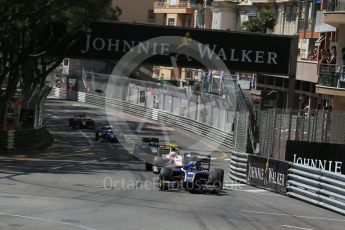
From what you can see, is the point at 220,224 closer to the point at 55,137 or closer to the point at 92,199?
the point at 92,199

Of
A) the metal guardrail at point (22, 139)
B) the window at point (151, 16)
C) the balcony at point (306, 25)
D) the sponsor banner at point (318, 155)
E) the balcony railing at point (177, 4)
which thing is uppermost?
the balcony railing at point (177, 4)

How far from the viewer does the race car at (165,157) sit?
28.5 meters

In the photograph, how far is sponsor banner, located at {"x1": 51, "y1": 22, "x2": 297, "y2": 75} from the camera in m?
41.8

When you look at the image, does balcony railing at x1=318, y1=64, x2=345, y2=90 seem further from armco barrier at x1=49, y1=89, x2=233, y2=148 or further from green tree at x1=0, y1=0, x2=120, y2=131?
armco barrier at x1=49, y1=89, x2=233, y2=148

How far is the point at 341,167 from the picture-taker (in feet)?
75.8

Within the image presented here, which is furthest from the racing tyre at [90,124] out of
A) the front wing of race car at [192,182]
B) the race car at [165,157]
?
the front wing of race car at [192,182]

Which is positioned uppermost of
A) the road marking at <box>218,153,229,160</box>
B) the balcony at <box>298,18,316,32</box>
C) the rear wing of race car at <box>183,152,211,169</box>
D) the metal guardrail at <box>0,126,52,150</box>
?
the balcony at <box>298,18,316,32</box>

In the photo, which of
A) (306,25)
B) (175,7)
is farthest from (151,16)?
(306,25)

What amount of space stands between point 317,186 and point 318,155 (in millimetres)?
2004

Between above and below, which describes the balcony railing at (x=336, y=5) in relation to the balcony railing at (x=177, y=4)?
below

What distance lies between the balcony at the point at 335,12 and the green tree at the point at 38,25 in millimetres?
12315

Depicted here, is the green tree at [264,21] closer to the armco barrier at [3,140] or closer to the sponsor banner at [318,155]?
the armco barrier at [3,140]

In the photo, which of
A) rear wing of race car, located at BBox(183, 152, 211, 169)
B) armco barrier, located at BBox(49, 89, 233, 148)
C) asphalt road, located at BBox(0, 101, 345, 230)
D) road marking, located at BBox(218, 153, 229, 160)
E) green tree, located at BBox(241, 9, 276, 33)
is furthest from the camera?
green tree, located at BBox(241, 9, 276, 33)

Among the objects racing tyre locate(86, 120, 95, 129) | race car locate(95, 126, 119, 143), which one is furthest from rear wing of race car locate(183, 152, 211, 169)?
racing tyre locate(86, 120, 95, 129)
